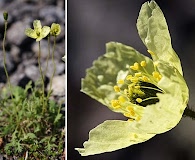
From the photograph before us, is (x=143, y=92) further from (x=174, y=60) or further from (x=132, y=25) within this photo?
(x=132, y=25)

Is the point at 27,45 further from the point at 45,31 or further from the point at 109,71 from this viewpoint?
the point at 109,71

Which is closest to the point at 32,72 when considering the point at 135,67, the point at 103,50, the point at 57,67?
the point at 57,67

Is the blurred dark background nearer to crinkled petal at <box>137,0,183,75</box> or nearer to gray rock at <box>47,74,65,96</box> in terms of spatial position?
gray rock at <box>47,74,65,96</box>

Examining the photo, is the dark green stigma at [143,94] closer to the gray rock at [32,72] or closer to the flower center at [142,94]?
the flower center at [142,94]

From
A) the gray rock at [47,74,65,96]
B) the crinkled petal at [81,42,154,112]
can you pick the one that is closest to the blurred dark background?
the gray rock at [47,74,65,96]

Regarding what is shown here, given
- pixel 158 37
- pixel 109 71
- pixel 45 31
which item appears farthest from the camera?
pixel 45 31

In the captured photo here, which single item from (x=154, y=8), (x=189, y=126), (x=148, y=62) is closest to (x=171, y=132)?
(x=189, y=126)
